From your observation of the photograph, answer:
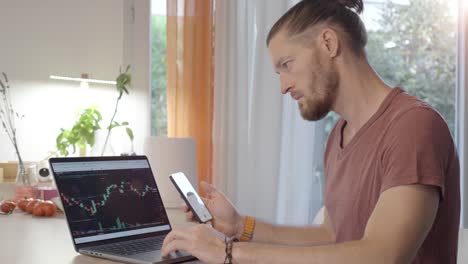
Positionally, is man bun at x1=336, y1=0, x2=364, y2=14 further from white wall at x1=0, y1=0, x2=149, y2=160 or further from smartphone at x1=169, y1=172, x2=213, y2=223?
white wall at x1=0, y1=0, x2=149, y2=160

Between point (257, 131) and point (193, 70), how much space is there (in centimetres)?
48

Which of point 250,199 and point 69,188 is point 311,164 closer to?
point 250,199

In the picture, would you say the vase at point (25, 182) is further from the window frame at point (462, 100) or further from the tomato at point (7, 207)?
the window frame at point (462, 100)

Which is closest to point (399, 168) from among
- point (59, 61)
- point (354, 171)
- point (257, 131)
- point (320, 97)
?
point (354, 171)

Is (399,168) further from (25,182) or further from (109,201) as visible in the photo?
(25,182)

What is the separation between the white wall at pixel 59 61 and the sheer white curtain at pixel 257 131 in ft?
1.64

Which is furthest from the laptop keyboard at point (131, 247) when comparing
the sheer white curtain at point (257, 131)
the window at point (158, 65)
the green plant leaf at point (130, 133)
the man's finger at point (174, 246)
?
the window at point (158, 65)

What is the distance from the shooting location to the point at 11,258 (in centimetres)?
142

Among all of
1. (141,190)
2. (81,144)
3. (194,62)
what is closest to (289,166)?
(194,62)

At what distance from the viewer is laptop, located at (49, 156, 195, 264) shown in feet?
4.86

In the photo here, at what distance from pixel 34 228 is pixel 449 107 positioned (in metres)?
2.28

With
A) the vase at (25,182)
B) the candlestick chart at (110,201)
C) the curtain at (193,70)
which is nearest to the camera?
the candlestick chart at (110,201)

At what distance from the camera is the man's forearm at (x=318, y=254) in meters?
1.18

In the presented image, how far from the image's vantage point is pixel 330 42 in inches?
56.3
